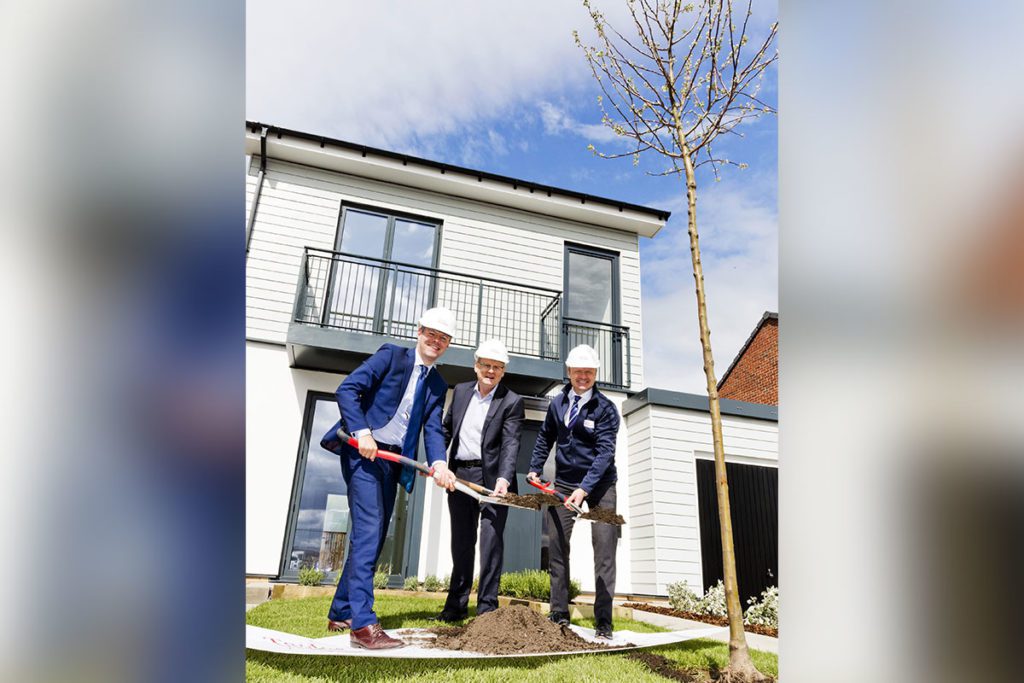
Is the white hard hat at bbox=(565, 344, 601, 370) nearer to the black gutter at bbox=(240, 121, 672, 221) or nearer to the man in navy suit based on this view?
the man in navy suit

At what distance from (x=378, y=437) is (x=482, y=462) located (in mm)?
1462

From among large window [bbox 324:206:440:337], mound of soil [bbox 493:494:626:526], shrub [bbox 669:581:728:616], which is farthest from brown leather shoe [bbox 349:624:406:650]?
large window [bbox 324:206:440:337]

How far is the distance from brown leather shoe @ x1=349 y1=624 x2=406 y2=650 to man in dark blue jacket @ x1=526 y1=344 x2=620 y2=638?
5.36ft

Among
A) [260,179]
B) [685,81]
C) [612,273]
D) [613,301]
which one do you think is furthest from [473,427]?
[612,273]

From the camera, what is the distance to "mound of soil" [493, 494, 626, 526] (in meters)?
4.45

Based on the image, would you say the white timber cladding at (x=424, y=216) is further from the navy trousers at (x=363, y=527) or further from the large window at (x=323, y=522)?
the navy trousers at (x=363, y=527)

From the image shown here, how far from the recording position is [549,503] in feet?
15.1

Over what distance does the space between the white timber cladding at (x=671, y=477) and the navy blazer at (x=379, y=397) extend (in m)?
6.09

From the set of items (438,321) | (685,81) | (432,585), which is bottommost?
(432,585)

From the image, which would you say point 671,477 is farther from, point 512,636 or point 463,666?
point 463,666
